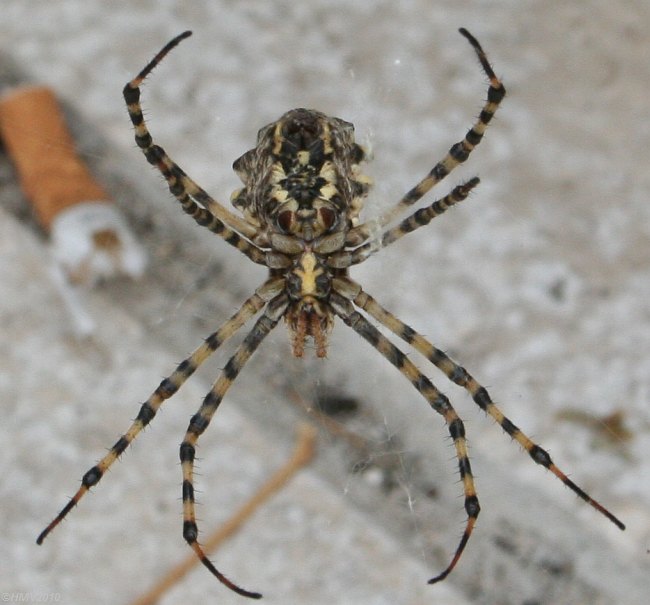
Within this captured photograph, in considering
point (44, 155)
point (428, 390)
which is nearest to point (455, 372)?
point (428, 390)

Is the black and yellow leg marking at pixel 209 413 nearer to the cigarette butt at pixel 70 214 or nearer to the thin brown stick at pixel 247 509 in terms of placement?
the thin brown stick at pixel 247 509

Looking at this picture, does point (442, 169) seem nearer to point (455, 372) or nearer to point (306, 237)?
point (306, 237)

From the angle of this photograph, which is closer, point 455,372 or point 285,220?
point 285,220

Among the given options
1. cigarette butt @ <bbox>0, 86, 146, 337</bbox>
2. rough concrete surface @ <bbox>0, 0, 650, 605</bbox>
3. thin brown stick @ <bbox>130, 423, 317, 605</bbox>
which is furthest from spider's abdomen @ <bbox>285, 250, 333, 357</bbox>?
cigarette butt @ <bbox>0, 86, 146, 337</bbox>

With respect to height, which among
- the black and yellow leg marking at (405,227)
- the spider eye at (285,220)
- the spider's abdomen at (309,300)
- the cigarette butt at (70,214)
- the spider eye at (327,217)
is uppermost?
the cigarette butt at (70,214)

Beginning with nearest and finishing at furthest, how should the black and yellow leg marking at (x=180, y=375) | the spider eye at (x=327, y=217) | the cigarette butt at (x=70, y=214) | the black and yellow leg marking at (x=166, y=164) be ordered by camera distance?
the black and yellow leg marking at (x=166, y=164)
the spider eye at (x=327, y=217)
the black and yellow leg marking at (x=180, y=375)
the cigarette butt at (x=70, y=214)

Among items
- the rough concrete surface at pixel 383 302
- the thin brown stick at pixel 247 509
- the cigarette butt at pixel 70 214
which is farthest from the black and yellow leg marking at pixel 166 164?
the cigarette butt at pixel 70 214
